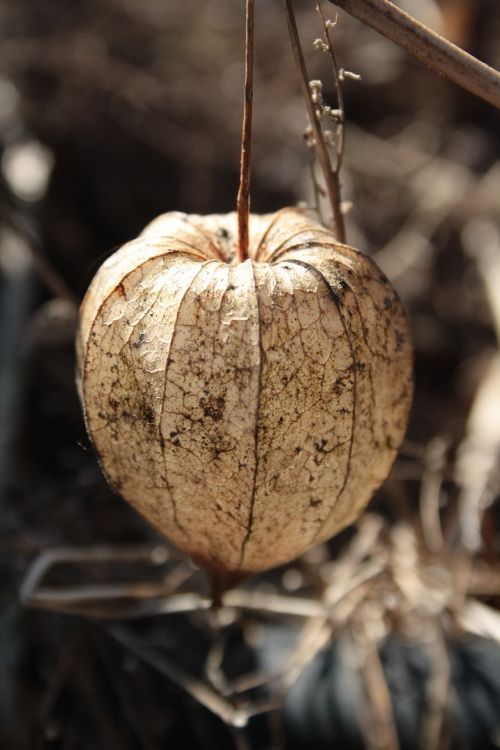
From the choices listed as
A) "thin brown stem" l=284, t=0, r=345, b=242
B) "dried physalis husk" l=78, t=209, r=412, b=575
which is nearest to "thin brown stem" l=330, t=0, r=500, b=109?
"thin brown stem" l=284, t=0, r=345, b=242

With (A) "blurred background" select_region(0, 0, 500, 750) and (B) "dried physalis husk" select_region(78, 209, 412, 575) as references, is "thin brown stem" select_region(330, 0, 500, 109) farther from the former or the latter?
(A) "blurred background" select_region(0, 0, 500, 750)

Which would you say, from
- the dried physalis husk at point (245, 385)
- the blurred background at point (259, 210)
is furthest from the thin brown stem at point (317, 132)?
the blurred background at point (259, 210)

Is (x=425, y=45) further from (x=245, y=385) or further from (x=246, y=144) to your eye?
(x=245, y=385)

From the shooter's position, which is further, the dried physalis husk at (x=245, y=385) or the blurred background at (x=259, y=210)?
the blurred background at (x=259, y=210)

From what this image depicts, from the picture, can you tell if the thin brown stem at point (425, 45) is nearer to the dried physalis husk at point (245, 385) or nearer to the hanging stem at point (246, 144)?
the hanging stem at point (246, 144)

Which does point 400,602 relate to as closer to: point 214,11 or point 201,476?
point 201,476

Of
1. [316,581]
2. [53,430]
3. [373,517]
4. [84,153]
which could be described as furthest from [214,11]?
[316,581]

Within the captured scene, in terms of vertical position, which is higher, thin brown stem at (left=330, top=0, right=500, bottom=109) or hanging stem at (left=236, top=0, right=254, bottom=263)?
thin brown stem at (left=330, top=0, right=500, bottom=109)
